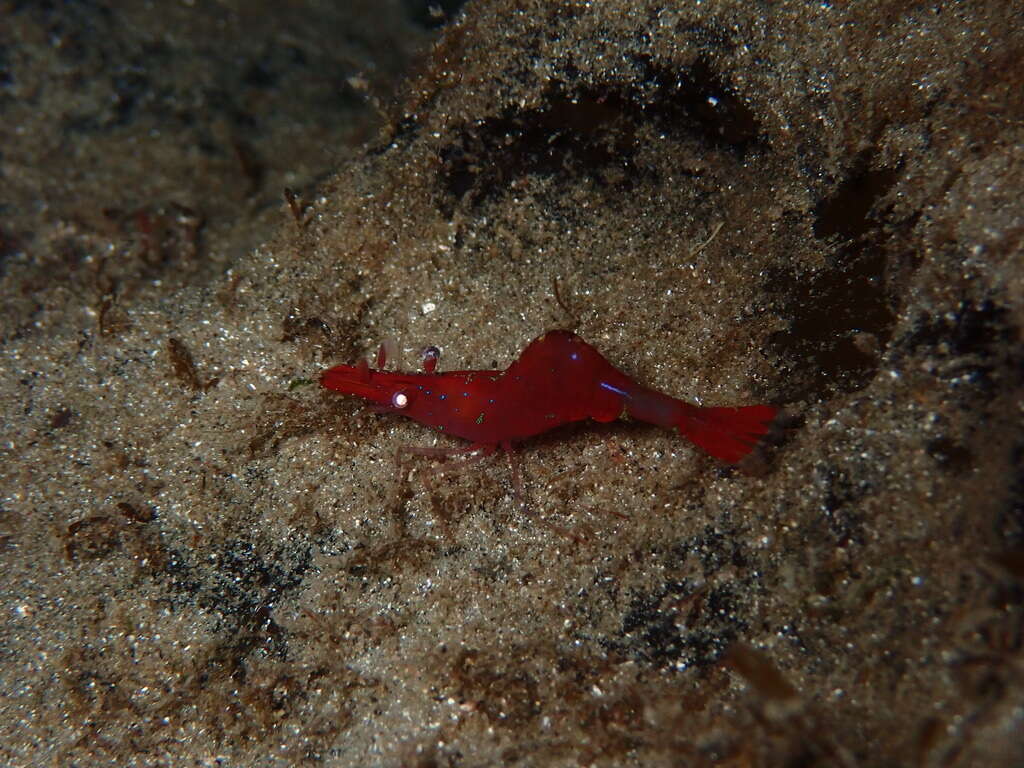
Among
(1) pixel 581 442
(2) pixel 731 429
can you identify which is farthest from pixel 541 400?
(2) pixel 731 429

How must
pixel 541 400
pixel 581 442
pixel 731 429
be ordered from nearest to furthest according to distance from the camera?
pixel 731 429 → pixel 541 400 → pixel 581 442

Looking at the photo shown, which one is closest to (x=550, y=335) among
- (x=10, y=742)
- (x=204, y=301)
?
(x=204, y=301)

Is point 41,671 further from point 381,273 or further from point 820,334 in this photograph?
point 820,334

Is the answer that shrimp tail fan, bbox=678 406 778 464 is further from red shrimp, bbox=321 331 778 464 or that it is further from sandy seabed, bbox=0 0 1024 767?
sandy seabed, bbox=0 0 1024 767

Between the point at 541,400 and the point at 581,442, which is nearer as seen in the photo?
the point at 541,400

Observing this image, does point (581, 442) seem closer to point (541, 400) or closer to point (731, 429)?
point (541, 400)

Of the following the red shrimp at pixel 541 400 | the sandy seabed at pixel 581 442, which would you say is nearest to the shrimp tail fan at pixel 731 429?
the red shrimp at pixel 541 400

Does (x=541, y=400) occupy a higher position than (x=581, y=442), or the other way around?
(x=541, y=400)

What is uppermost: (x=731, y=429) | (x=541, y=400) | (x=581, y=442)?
(x=731, y=429)

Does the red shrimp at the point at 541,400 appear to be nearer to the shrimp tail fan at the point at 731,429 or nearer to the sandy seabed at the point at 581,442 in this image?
the shrimp tail fan at the point at 731,429
